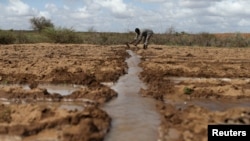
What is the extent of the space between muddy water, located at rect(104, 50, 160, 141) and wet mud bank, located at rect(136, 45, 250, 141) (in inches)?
9.2

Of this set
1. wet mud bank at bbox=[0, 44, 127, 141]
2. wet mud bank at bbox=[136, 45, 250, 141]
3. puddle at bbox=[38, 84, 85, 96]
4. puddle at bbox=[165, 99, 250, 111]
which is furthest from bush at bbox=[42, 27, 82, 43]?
puddle at bbox=[165, 99, 250, 111]

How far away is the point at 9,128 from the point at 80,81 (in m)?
5.33

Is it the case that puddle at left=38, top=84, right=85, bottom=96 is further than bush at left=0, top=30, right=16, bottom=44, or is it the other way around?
bush at left=0, top=30, right=16, bottom=44

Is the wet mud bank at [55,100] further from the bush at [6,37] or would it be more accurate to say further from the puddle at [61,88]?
the bush at [6,37]

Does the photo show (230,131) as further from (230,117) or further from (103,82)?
(103,82)

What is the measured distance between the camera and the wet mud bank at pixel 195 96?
6.90 metres

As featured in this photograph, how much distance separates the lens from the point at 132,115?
8.35m

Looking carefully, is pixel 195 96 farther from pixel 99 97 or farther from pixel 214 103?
pixel 99 97

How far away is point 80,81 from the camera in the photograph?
473 inches

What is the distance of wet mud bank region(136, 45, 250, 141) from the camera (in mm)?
6902

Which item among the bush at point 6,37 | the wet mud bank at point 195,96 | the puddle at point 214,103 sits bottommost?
the puddle at point 214,103

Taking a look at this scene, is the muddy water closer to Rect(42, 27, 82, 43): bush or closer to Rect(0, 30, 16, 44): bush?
Rect(42, 27, 82, 43): bush

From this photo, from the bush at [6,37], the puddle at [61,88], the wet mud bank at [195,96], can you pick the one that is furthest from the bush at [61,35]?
the puddle at [61,88]

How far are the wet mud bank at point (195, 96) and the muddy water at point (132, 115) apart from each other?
0.76 ft
